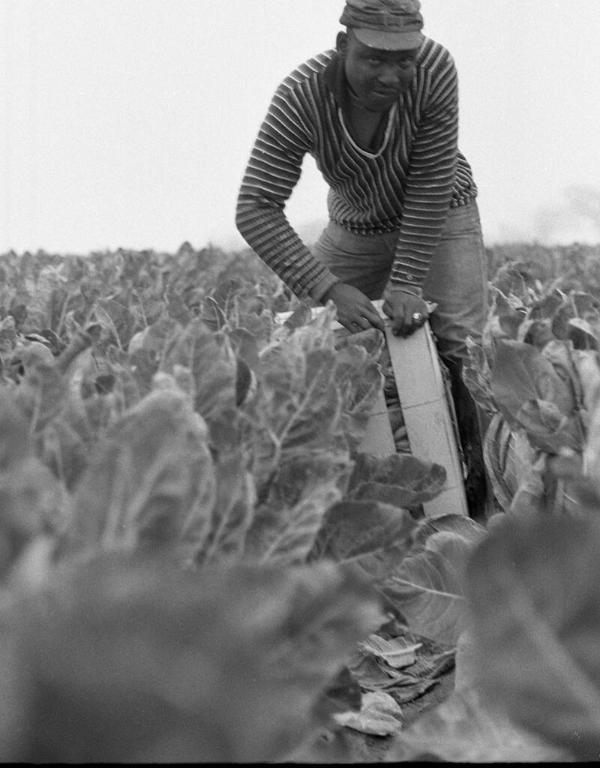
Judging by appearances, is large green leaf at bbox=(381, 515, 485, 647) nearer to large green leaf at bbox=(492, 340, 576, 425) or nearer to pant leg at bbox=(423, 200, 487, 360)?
large green leaf at bbox=(492, 340, 576, 425)

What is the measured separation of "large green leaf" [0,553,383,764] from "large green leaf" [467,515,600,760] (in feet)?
0.54

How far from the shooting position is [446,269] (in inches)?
170

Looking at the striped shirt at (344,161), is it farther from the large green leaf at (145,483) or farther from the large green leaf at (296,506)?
the large green leaf at (145,483)

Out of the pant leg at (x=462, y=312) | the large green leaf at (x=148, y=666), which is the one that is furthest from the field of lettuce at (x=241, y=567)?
the pant leg at (x=462, y=312)

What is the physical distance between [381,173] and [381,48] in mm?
633

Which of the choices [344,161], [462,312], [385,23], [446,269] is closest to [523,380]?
[385,23]

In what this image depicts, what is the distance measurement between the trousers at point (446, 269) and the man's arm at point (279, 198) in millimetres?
523

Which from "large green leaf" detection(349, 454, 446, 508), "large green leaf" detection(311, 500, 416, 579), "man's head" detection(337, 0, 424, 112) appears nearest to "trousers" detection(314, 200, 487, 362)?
"man's head" detection(337, 0, 424, 112)

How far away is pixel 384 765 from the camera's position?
3.14 ft

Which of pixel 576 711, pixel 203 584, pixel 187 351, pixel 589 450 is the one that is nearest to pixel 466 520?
pixel 589 450

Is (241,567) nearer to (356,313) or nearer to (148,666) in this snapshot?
(148,666)

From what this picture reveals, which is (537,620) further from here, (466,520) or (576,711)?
(466,520)

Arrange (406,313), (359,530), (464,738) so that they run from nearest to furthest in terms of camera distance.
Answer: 1. (464,738)
2. (359,530)
3. (406,313)

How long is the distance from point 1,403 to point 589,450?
39.1 inches
